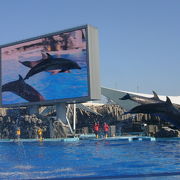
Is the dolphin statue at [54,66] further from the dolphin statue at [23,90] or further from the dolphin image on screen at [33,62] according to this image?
the dolphin statue at [23,90]

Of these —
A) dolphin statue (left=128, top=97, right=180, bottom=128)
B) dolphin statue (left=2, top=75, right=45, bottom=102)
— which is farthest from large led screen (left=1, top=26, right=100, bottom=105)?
dolphin statue (left=128, top=97, right=180, bottom=128)

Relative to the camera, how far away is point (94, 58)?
25.1m

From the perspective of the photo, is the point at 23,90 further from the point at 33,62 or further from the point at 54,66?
the point at 54,66

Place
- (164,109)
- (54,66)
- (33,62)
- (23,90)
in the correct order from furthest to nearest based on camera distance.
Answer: (23,90) < (33,62) < (54,66) < (164,109)

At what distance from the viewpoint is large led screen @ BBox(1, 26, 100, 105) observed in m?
25.0

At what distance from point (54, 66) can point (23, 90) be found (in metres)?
3.55

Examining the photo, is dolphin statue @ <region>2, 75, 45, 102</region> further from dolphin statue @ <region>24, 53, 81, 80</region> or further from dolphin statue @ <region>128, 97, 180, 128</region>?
dolphin statue @ <region>128, 97, 180, 128</region>

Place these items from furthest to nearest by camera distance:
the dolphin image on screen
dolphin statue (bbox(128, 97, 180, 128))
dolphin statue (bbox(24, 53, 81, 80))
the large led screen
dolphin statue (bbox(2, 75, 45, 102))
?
dolphin statue (bbox(2, 75, 45, 102)) < the dolphin image on screen < dolphin statue (bbox(24, 53, 81, 80)) < the large led screen < dolphin statue (bbox(128, 97, 180, 128))

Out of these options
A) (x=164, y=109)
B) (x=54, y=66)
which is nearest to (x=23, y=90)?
(x=54, y=66)

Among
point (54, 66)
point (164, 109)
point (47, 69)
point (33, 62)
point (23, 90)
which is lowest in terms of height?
point (164, 109)

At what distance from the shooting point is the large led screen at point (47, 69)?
82.0 ft

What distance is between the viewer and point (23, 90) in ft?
91.6

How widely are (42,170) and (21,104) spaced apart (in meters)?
20.1

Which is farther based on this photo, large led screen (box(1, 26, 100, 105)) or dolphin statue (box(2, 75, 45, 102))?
dolphin statue (box(2, 75, 45, 102))
